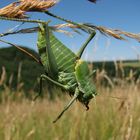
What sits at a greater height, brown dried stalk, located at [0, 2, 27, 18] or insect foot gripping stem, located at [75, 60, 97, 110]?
brown dried stalk, located at [0, 2, 27, 18]

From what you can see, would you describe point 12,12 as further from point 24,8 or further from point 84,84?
point 84,84

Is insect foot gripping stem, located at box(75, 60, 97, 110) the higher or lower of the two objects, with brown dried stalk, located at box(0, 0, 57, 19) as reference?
lower

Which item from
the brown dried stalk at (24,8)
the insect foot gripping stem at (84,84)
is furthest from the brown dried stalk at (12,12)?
the insect foot gripping stem at (84,84)

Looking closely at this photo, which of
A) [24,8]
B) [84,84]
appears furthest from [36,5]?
[84,84]

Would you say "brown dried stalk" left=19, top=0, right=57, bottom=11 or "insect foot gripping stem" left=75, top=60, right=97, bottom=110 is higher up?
"brown dried stalk" left=19, top=0, right=57, bottom=11

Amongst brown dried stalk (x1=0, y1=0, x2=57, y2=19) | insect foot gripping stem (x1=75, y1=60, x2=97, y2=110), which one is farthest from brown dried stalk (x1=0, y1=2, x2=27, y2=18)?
insect foot gripping stem (x1=75, y1=60, x2=97, y2=110)

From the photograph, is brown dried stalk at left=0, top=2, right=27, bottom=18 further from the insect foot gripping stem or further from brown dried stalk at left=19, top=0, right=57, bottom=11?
the insect foot gripping stem

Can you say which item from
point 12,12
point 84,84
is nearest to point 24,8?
point 12,12

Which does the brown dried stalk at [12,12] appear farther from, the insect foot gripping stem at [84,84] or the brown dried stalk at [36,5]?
the insect foot gripping stem at [84,84]

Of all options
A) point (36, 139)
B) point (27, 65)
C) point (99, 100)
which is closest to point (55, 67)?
point (36, 139)

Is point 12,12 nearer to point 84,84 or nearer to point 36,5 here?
point 36,5

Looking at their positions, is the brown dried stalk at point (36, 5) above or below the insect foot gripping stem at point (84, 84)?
above
